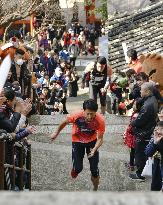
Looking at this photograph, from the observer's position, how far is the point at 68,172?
8.20 meters

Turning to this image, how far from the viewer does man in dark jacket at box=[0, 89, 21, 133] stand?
592 cm

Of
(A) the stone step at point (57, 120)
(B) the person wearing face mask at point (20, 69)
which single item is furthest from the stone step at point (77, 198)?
(A) the stone step at point (57, 120)

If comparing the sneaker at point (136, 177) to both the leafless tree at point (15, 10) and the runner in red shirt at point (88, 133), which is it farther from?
the leafless tree at point (15, 10)

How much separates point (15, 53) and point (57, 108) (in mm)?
5320

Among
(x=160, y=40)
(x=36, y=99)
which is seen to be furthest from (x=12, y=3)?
(x=36, y=99)

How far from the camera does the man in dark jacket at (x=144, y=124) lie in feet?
25.1

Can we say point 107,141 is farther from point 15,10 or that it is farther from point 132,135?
point 15,10

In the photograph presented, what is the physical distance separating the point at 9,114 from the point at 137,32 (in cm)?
1445

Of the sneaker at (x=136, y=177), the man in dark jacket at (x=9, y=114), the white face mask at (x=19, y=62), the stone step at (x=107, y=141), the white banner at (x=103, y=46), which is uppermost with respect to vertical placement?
the white banner at (x=103, y=46)

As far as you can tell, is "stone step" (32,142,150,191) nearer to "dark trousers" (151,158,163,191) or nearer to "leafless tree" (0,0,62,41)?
"dark trousers" (151,158,163,191)

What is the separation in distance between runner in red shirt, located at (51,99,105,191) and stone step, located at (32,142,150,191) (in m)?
0.49

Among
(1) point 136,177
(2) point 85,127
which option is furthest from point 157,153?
(1) point 136,177

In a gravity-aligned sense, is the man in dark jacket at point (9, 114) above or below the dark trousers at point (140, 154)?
above

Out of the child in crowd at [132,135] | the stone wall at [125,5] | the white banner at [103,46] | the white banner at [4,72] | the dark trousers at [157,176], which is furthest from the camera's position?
the stone wall at [125,5]
